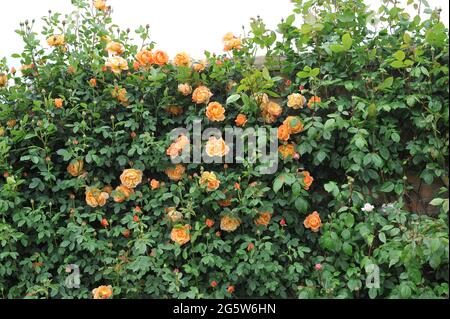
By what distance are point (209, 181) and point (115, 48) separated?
85 centimetres

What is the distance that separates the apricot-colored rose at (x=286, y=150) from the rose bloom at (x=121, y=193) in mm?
763

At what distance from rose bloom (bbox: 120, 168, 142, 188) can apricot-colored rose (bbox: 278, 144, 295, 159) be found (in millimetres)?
700

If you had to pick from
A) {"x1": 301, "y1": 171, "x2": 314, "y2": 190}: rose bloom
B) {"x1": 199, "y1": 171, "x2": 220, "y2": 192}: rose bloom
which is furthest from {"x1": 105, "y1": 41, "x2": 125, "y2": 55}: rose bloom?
{"x1": 301, "y1": 171, "x2": 314, "y2": 190}: rose bloom

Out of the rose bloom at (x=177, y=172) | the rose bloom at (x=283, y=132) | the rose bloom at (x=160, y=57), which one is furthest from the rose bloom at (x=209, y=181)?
the rose bloom at (x=160, y=57)

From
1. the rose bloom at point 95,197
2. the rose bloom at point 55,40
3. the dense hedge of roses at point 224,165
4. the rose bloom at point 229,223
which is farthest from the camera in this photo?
the rose bloom at point 55,40

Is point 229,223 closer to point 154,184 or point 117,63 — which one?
point 154,184

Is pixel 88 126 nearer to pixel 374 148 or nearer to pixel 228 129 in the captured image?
pixel 228 129

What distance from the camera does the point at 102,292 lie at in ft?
8.75

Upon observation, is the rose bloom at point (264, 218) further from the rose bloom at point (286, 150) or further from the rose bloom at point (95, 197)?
the rose bloom at point (95, 197)

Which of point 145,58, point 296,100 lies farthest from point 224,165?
point 145,58

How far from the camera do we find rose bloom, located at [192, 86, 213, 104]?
272cm

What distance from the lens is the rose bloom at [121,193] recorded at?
9.07 feet

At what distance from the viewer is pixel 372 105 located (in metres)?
2.53
